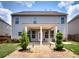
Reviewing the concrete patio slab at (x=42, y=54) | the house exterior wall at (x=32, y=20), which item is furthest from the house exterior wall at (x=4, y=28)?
the concrete patio slab at (x=42, y=54)

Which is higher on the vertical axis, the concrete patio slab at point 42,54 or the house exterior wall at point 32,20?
the house exterior wall at point 32,20

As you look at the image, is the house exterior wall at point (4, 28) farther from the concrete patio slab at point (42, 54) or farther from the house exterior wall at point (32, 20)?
the concrete patio slab at point (42, 54)

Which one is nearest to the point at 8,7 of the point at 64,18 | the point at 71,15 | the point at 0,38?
the point at 0,38

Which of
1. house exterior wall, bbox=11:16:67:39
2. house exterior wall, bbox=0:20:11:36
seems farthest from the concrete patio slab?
house exterior wall, bbox=0:20:11:36

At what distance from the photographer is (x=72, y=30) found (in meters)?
29.3

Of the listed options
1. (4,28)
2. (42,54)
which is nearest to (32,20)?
(4,28)

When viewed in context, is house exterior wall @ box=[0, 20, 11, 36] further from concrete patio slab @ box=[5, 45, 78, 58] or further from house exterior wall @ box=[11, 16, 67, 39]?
concrete patio slab @ box=[5, 45, 78, 58]

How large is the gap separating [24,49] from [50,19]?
508 inches

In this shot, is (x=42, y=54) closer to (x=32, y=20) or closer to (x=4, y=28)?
(x=32, y=20)

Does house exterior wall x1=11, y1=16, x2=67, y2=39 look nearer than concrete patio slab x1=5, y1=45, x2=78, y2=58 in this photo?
No

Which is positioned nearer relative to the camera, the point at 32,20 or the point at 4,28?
the point at 32,20

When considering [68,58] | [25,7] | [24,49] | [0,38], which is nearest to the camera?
[68,58]

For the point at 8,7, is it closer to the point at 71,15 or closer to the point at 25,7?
the point at 25,7

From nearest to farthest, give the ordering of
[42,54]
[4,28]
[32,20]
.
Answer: [42,54], [32,20], [4,28]
